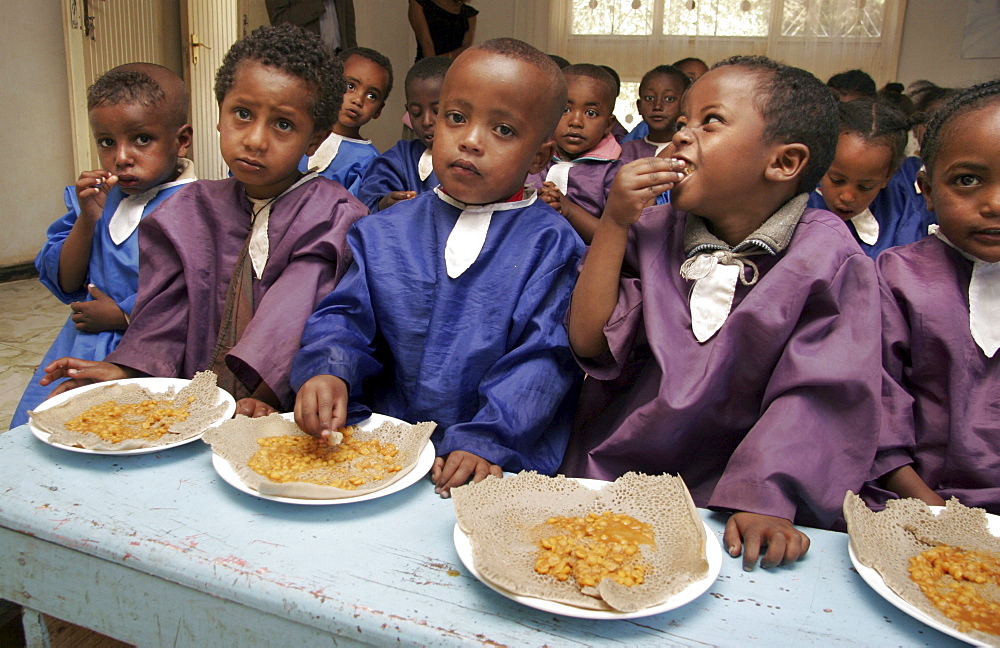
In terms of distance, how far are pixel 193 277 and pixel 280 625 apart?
105 centimetres

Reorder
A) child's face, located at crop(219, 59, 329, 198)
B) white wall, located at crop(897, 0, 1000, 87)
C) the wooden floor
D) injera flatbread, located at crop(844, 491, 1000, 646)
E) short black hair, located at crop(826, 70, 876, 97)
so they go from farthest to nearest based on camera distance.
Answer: white wall, located at crop(897, 0, 1000, 87) < short black hair, located at crop(826, 70, 876, 97) < child's face, located at crop(219, 59, 329, 198) < the wooden floor < injera flatbread, located at crop(844, 491, 1000, 646)

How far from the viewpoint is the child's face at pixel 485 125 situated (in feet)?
4.88

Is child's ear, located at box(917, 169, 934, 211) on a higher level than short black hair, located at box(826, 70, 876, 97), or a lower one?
lower

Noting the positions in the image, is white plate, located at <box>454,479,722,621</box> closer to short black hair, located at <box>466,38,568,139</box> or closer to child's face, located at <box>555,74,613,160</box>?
short black hair, located at <box>466,38,568,139</box>

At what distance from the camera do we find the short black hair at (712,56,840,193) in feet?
4.27

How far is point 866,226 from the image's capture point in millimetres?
2615

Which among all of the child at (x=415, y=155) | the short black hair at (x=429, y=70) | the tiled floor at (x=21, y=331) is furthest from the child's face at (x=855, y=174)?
the tiled floor at (x=21, y=331)

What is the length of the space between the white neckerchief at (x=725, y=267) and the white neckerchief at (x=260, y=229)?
0.96 metres

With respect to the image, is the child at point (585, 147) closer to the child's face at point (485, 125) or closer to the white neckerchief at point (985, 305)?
the child's face at point (485, 125)

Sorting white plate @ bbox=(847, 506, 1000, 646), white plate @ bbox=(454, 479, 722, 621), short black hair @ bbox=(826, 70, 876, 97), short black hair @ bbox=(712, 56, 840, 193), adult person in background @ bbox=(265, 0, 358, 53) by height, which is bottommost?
white plate @ bbox=(847, 506, 1000, 646)

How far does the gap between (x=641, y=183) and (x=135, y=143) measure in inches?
58.8

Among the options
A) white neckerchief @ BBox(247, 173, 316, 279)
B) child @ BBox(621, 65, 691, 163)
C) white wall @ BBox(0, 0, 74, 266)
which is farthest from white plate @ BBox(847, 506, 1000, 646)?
white wall @ BBox(0, 0, 74, 266)

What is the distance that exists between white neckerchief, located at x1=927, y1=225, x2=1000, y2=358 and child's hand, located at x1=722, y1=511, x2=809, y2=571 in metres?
0.58

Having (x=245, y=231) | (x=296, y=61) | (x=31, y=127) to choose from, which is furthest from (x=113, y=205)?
(x=31, y=127)
